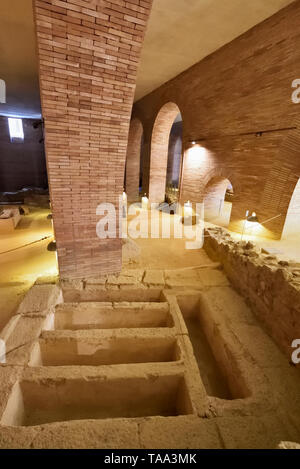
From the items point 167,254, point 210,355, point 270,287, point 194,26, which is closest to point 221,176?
point 167,254

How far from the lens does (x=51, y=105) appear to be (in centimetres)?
343

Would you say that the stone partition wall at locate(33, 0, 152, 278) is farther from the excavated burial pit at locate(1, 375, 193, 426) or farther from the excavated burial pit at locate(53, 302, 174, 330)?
the excavated burial pit at locate(1, 375, 193, 426)

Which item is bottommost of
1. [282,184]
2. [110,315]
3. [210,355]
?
[210,355]

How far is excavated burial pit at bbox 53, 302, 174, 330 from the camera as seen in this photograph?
4074mm

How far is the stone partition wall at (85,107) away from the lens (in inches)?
115

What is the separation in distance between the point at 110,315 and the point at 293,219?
6172 millimetres

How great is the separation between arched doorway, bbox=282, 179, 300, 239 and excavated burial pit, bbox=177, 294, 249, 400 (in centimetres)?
425

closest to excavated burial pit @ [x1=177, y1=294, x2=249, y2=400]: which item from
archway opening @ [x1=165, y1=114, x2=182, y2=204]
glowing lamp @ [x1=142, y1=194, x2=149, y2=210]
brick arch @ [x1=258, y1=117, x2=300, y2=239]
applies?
brick arch @ [x1=258, y1=117, x2=300, y2=239]

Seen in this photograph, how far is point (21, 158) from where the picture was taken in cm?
1906

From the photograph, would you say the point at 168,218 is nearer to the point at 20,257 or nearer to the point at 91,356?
the point at 20,257

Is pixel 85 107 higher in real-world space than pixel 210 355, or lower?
higher

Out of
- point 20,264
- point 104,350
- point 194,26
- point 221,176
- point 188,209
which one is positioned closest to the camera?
point 104,350

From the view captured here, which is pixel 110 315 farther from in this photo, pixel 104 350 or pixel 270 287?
pixel 270 287
